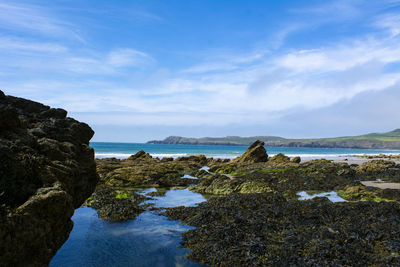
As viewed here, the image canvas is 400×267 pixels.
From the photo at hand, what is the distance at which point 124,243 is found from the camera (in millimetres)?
11805

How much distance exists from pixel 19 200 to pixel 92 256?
5197 mm

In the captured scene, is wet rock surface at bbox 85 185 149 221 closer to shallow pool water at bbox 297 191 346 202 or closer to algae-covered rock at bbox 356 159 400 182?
shallow pool water at bbox 297 191 346 202

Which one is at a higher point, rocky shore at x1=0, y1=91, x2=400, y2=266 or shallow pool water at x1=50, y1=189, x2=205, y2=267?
rocky shore at x1=0, y1=91, x2=400, y2=266

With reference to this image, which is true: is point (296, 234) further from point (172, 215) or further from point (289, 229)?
point (172, 215)

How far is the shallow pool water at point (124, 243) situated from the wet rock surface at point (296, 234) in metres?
0.82

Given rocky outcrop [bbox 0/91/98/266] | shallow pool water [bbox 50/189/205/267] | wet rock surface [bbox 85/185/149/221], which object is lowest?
shallow pool water [bbox 50/189/205/267]

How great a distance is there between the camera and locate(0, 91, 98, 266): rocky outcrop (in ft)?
19.4

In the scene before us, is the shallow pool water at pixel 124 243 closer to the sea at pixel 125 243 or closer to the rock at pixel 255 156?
the sea at pixel 125 243

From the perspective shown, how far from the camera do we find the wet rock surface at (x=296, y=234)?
925 centimetres

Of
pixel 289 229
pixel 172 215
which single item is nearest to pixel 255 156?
pixel 172 215

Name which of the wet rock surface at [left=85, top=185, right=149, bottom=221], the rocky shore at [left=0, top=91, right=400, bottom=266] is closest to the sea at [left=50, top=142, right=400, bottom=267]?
the wet rock surface at [left=85, top=185, right=149, bottom=221]

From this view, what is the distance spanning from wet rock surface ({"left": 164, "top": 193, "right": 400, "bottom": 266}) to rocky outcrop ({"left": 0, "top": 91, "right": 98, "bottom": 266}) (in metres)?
5.38

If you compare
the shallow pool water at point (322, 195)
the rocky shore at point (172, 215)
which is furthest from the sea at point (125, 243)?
the shallow pool water at point (322, 195)

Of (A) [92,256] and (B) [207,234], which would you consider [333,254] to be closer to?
(B) [207,234]
